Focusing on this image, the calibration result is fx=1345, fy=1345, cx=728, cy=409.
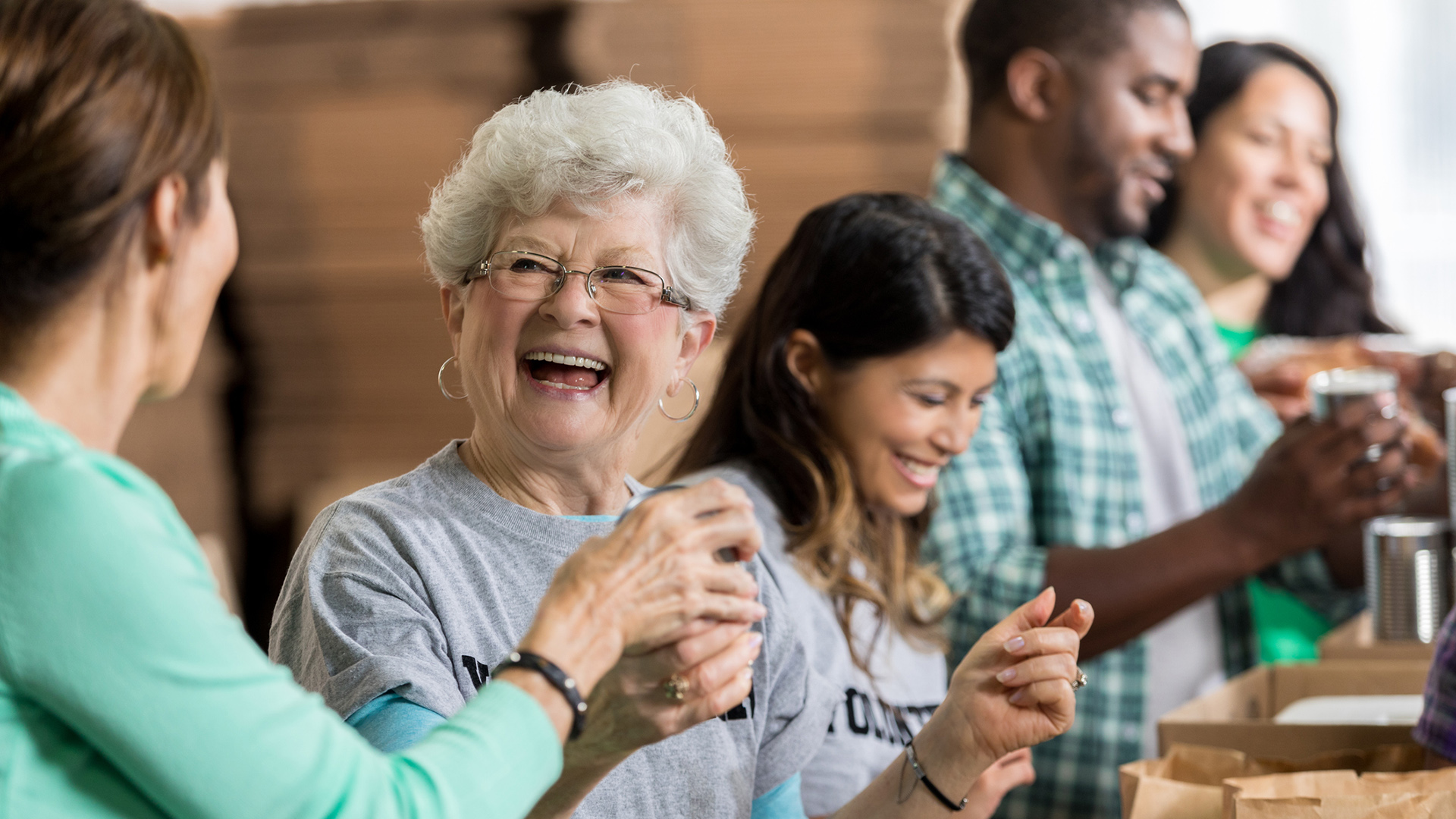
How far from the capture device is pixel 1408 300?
114 inches

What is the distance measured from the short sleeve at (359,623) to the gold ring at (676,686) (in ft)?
0.64

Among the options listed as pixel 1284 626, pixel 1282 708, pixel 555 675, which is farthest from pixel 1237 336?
pixel 555 675

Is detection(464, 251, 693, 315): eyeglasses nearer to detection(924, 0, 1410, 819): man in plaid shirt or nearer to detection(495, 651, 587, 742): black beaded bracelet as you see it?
detection(495, 651, 587, 742): black beaded bracelet

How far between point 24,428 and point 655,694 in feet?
1.38

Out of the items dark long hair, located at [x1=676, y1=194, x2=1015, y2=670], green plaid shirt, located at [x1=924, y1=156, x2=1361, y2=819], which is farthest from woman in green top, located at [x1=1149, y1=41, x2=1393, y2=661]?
dark long hair, located at [x1=676, y1=194, x2=1015, y2=670]

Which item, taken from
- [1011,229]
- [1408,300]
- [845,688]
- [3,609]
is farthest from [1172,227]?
[3,609]

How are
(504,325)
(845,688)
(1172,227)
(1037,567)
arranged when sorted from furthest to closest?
(1172,227)
(1037,567)
(845,688)
(504,325)

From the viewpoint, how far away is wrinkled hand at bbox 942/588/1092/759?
1176 mm

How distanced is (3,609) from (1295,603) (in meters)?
2.48

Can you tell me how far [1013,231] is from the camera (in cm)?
225

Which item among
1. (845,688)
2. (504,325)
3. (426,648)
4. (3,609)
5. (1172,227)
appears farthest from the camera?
(1172,227)

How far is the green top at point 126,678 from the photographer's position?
2.12 feet

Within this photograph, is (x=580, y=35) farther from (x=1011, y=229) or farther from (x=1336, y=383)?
(x=1336, y=383)

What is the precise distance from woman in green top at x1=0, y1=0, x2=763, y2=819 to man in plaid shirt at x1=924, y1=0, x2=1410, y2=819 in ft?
4.29
